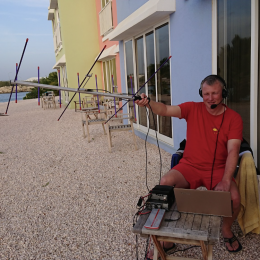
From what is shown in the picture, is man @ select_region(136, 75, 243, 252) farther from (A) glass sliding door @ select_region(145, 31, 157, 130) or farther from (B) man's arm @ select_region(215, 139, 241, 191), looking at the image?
(A) glass sliding door @ select_region(145, 31, 157, 130)

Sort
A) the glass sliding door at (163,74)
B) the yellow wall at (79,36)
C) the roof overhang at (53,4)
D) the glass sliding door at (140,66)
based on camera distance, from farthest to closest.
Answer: the roof overhang at (53,4) < the yellow wall at (79,36) < the glass sliding door at (140,66) < the glass sliding door at (163,74)

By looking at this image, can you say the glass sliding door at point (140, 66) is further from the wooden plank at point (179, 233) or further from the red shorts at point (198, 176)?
the wooden plank at point (179, 233)

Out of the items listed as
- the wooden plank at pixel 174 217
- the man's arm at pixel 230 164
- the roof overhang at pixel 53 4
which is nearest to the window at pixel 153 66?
the man's arm at pixel 230 164

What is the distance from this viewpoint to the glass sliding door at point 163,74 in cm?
534

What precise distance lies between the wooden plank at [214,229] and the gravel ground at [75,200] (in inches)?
24.4

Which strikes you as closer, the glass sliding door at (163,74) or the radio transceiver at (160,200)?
the radio transceiver at (160,200)

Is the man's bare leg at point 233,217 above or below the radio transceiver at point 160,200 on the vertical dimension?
below

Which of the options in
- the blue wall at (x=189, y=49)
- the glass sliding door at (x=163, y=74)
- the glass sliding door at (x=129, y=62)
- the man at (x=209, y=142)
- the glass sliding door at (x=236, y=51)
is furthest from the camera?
the glass sliding door at (x=129, y=62)

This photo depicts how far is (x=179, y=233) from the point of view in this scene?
1821 mm

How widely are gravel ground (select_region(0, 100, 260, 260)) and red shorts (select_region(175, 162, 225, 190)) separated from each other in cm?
57

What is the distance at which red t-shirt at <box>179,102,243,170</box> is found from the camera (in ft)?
8.18

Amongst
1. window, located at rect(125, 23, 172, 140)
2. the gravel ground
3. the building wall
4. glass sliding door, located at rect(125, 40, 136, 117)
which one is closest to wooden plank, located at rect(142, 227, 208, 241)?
the gravel ground

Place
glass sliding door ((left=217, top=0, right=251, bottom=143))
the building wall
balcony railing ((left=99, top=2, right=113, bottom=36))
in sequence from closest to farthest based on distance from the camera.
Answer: glass sliding door ((left=217, top=0, right=251, bottom=143)) < the building wall < balcony railing ((left=99, top=2, right=113, bottom=36))

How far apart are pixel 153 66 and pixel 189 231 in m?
4.58
